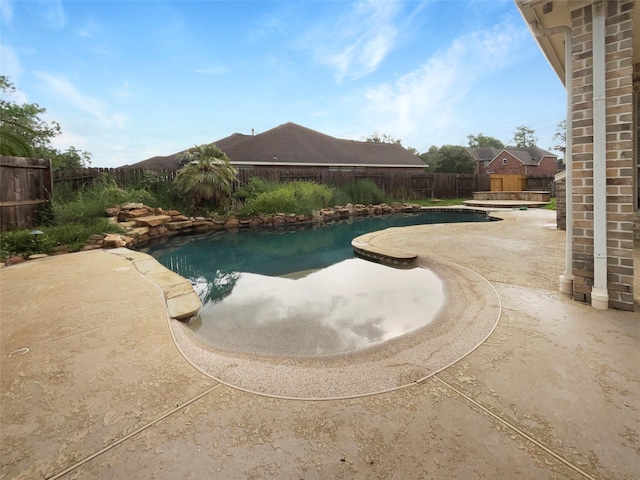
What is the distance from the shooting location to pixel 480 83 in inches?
532

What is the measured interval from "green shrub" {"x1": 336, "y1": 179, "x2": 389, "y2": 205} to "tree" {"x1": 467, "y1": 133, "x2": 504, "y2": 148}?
43.9m

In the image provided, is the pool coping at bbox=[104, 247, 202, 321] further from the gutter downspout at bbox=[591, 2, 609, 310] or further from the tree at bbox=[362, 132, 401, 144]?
the tree at bbox=[362, 132, 401, 144]

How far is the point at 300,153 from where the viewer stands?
18.9 meters

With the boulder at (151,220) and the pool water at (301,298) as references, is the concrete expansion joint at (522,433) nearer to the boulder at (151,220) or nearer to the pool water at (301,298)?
the pool water at (301,298)

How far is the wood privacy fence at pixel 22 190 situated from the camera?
20.2 ft

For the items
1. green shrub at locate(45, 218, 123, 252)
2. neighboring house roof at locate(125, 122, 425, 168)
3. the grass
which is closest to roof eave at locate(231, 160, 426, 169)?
neighboring house roof at locate(125, 122, 425, 168)

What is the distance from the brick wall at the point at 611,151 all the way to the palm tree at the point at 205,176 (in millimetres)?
9827

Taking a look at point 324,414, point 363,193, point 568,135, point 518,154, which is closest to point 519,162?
point 518,154

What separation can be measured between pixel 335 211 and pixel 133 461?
11573mm

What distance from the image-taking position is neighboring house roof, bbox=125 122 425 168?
57.3ft

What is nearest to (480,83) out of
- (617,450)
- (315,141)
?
(315,141)

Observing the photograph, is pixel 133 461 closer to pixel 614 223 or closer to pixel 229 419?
pixel 229 419

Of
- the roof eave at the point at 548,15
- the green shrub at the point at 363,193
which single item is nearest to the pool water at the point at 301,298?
the roof eave at the point at 548,15

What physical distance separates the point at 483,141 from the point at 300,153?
4340cm
